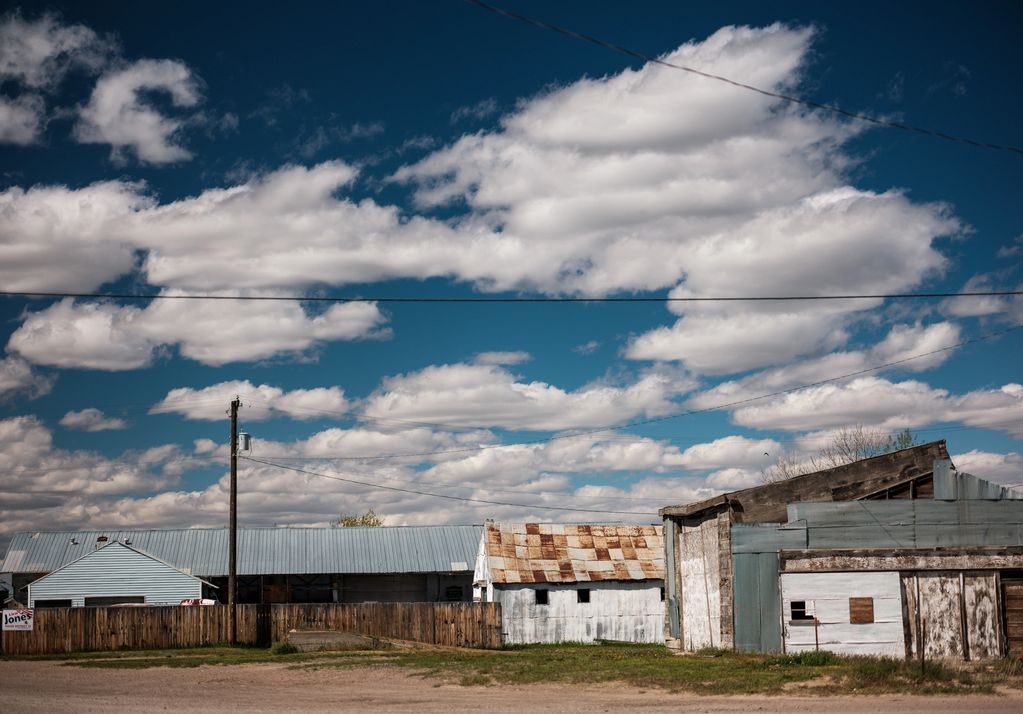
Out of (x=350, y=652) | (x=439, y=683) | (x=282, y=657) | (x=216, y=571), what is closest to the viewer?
(x=439, y=683)

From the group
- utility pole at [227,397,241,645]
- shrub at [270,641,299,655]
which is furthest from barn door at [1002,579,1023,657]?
utility pole at [227,397,241,645]

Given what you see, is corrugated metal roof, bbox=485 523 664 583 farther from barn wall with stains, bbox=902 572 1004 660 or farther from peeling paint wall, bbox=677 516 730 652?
barn wall with stains, bbox=902 572 1004 660

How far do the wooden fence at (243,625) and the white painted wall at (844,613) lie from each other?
1739 centimetres

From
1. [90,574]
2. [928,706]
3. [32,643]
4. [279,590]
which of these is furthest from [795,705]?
[279,590]

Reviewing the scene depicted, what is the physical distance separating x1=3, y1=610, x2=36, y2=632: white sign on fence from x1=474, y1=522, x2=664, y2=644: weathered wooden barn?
1871cm

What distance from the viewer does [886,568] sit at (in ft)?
92.6

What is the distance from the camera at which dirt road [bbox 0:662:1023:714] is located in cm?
1902

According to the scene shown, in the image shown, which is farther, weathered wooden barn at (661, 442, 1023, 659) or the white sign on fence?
the white sign on fence

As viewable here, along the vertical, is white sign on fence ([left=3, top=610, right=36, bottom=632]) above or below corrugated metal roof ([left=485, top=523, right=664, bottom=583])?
below

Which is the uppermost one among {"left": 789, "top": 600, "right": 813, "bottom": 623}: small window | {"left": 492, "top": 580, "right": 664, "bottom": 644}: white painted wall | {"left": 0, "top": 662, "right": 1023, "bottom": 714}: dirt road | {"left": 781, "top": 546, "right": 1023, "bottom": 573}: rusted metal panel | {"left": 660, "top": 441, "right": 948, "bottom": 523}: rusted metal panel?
{"left": 660, "top": 441, "right": 948, "bottom": 523}: rusted metal panel

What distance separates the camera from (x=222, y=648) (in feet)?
132

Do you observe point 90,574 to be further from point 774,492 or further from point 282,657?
point 774,492

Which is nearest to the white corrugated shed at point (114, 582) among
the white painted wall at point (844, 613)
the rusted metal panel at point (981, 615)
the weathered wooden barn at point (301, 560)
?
the weathered wooden barn at point (301, 560)

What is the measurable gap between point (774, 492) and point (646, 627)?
54.9 ft
